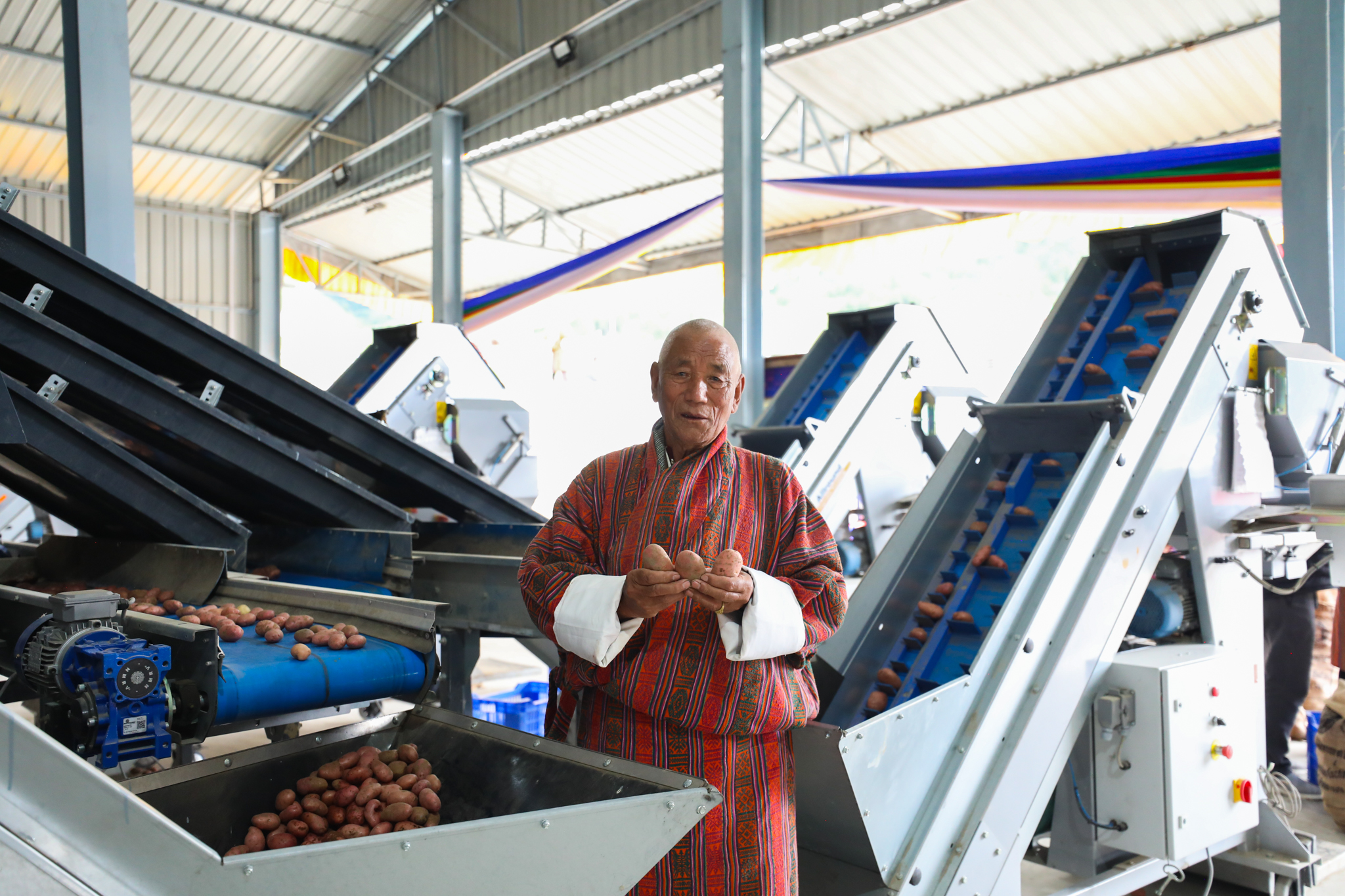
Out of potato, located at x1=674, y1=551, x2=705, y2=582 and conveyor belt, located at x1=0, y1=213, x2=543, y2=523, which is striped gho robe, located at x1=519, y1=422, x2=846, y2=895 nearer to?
potato, located at x1=674, y1=551, x2=705, y2=582

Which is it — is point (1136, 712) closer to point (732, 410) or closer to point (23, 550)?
point (732, 410)

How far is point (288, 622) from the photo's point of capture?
238 centimetres

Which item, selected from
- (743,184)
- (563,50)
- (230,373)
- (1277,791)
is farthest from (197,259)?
(1277,791)

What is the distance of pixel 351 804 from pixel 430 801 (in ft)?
0.44

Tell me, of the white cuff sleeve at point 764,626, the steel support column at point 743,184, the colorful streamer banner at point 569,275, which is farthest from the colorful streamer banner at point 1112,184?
the white cuff sleeve at point 764,626

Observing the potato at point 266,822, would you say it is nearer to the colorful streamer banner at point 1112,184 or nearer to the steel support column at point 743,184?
the colorful streamer banner at point 1112,184

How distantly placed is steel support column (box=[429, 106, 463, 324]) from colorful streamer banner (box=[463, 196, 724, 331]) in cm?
27

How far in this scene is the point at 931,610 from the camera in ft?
8.54

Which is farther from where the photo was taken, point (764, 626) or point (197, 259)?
point (197, 259)

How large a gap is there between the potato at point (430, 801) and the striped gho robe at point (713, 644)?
304 mm

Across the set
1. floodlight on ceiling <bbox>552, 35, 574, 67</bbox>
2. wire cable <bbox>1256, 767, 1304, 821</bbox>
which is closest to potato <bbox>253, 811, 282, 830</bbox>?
wire cable <bbox>1256, 767, 1304, 821</bbox>

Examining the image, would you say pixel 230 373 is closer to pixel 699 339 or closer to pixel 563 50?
pixel 699 339

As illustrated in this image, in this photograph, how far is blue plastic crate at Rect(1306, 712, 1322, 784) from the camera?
13.3ft

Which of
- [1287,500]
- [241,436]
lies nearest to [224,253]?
[241,436]
